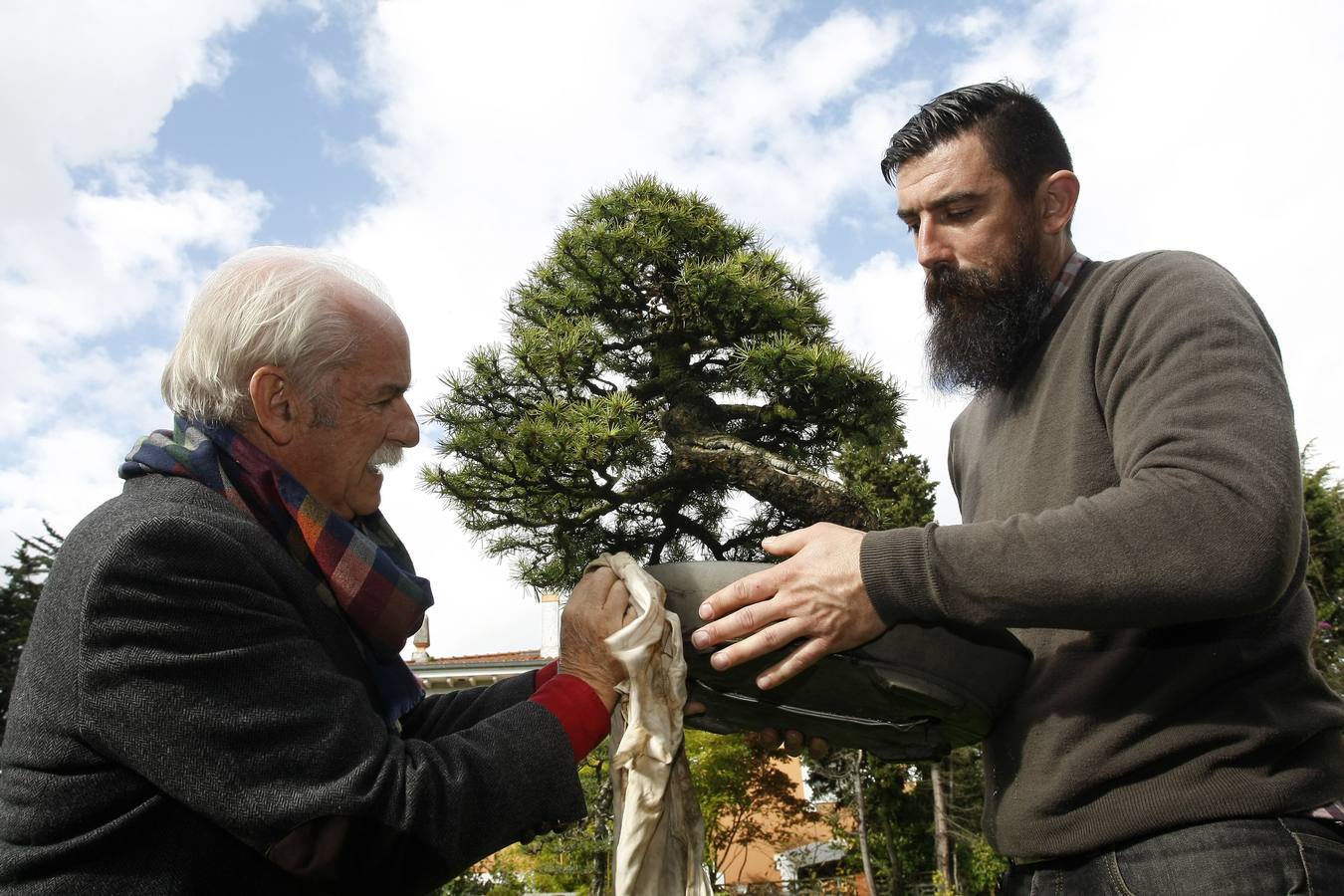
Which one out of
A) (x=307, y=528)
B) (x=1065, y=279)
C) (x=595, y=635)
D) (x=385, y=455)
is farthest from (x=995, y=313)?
(x=307, y=528)

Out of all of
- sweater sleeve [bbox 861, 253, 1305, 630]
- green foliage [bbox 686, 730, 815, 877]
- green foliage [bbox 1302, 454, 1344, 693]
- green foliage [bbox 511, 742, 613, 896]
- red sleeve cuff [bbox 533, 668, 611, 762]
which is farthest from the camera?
green foliage [bbox 686, 730, 815, 877]

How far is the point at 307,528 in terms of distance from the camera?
1693mm

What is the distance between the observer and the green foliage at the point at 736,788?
14.6 m

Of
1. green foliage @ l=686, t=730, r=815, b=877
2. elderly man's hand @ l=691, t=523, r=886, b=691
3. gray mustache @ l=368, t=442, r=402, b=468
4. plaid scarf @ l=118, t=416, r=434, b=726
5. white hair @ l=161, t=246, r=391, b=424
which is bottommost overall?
elderly man's hand @ l=691, t=523, r=886, b=691

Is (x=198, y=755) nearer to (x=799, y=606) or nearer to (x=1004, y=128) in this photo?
(x=799, y=606)

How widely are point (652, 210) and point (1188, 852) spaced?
6.89 m

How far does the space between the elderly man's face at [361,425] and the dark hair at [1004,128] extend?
1193 mm

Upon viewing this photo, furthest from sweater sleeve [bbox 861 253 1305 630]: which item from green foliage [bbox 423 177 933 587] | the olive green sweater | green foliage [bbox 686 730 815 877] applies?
green foliage [bbox 686 730 815 877]

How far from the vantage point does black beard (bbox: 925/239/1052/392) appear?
1.91 m

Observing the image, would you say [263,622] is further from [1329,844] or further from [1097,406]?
[1329,844]

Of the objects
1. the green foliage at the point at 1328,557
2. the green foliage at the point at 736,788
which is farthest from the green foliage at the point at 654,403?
the green foliage at the point at 1328,557

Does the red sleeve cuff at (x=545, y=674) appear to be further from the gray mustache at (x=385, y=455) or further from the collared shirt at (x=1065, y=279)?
the collared shirt at (x=1065, y=279)

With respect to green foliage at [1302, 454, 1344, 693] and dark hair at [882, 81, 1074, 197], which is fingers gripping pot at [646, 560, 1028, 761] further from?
green foliage at [1302, 454, 1344, 693]

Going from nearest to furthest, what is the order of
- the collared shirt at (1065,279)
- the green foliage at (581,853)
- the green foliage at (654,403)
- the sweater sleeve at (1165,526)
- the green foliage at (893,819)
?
1. the sweater sleeve at (1165,526)
2. the collared shirt at (1065,279)
3. the green foliage at (654,403)
4. the green foliage at (581,853)
5. the green foliage at (893,819)
